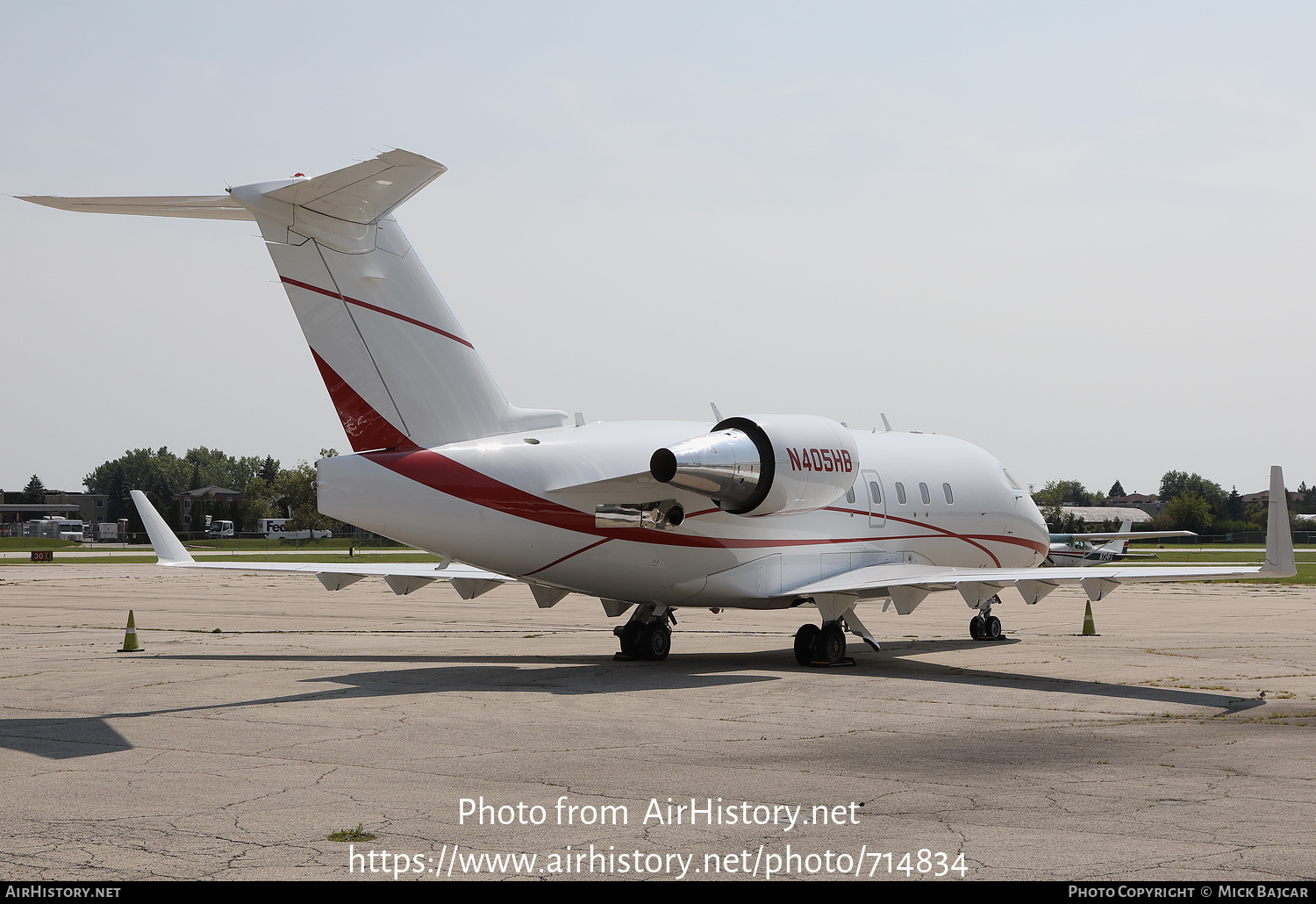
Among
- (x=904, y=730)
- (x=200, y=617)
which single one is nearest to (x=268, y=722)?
(x=904, y=730)

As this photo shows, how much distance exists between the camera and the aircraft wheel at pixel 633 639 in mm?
17391

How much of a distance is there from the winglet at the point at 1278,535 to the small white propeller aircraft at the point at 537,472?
2 cm

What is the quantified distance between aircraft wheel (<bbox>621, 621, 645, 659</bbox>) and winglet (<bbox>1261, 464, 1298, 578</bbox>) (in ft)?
27.0

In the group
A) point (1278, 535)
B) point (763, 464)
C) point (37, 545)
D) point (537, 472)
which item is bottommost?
point (37, 545)

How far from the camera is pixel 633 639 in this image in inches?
685

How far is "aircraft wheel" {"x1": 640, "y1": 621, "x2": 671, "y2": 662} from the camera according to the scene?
17359 mm

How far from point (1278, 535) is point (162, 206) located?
12.9 metres

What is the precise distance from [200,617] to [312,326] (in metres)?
15.1

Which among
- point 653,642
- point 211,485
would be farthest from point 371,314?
point 211,485

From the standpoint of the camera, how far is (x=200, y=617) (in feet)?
88.5

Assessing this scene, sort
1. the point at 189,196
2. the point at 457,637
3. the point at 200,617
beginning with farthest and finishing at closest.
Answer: the point at 200,617 < the point at 457,637 < the point at 189,196

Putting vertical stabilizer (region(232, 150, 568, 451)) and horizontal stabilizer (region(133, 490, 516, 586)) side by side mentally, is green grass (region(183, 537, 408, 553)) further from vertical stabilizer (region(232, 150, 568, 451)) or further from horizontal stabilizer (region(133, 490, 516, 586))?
vertical stabilizer (region(232, 150, 568, 451))

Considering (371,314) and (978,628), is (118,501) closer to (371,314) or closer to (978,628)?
(978,628)
